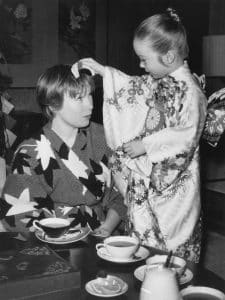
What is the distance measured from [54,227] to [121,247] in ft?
0.78

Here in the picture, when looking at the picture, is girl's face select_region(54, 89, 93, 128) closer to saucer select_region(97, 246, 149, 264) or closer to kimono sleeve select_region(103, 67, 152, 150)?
kimono sleeve select_region(103, 67, 152, 150)

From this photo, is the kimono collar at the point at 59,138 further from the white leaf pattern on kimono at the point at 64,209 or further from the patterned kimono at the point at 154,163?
the white leaf pattern on kimono at the point at 64,209

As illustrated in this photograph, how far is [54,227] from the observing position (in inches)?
58.5

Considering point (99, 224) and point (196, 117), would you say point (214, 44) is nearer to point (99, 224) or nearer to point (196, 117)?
point (196, 117)

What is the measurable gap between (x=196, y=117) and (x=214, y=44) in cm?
195

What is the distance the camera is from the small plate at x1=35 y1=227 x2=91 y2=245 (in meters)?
1.51

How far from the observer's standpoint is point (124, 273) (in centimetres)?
131

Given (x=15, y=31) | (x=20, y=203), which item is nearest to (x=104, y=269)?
(x=20, y=203)

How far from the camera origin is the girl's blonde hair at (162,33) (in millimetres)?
1911

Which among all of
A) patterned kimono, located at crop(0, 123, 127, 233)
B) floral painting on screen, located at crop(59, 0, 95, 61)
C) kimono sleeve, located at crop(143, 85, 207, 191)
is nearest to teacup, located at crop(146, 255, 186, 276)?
patterned kimono, located at crop(0, 123, 127, 233)

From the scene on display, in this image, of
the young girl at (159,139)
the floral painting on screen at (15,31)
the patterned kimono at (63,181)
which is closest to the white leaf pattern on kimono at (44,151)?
the patterned kimono at (63,181)

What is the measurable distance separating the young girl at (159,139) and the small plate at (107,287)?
78 centimetres

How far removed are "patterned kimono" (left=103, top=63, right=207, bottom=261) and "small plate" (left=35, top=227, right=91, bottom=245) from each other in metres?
0.47

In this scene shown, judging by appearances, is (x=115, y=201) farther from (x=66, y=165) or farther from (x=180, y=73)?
(x=180, y=73)
